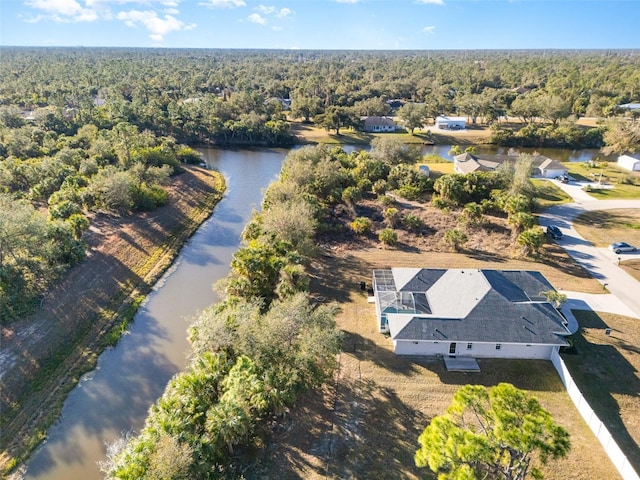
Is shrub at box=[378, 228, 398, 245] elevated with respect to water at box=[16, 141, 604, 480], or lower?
elevated

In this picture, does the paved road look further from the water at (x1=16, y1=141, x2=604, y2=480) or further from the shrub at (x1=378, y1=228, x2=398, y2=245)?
the water at (x1=16, y1=141, x2=604, y2=480)

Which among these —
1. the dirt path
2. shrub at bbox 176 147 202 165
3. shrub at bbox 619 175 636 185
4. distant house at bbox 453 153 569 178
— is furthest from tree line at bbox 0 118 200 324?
shrub at bbox 619 175 636 185

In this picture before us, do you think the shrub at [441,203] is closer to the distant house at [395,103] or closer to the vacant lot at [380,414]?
the vacant lot at [380,414]

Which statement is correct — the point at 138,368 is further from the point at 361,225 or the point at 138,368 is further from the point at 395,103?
the point at 395,103

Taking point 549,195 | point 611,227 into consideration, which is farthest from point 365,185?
point 611,227

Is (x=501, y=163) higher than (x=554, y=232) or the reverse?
higher

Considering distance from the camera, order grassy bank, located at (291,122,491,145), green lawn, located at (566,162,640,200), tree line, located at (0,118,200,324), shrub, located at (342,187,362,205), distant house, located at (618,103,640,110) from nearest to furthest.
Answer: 1. tree line, located at (0,118,200,324)
2. shrub, located at (342,187,362,205)
3. green lawn, located at (566,162,640,200)
4. grassy bank, located at (291,122,491,145)
5. distant house, located at (618,103,640,110)
